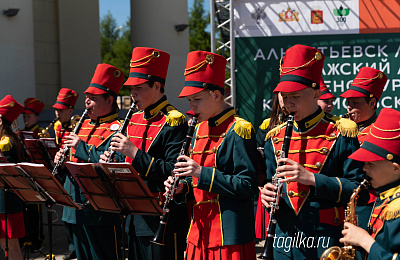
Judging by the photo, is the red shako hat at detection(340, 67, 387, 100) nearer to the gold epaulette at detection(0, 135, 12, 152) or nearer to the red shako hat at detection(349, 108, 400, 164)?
the red shako hat at detection(349, 108, 400, 164)

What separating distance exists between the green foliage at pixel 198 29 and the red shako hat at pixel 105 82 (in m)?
30.0

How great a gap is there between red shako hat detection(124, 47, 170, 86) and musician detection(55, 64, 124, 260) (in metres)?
0.68

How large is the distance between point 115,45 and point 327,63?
121 ft

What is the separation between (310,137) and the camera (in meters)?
3.60

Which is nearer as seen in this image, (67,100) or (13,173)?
(13,173)

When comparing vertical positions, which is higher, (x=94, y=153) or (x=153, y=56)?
(x=153, y=56)

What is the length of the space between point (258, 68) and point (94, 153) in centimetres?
420

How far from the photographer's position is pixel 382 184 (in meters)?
2.98

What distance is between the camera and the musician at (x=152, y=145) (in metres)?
4.43

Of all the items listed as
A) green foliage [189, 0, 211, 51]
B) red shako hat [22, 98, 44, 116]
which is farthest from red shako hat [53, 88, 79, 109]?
green foliage [189, 0, 211, 51]

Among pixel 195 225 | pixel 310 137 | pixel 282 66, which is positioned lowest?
pixel 195 225

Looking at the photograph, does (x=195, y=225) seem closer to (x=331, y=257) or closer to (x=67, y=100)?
(x=331, y=257)

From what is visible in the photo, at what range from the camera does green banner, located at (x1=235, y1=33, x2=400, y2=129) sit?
848cm

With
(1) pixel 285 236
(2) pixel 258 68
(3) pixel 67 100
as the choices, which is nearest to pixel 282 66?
(1) pixel 285 236
